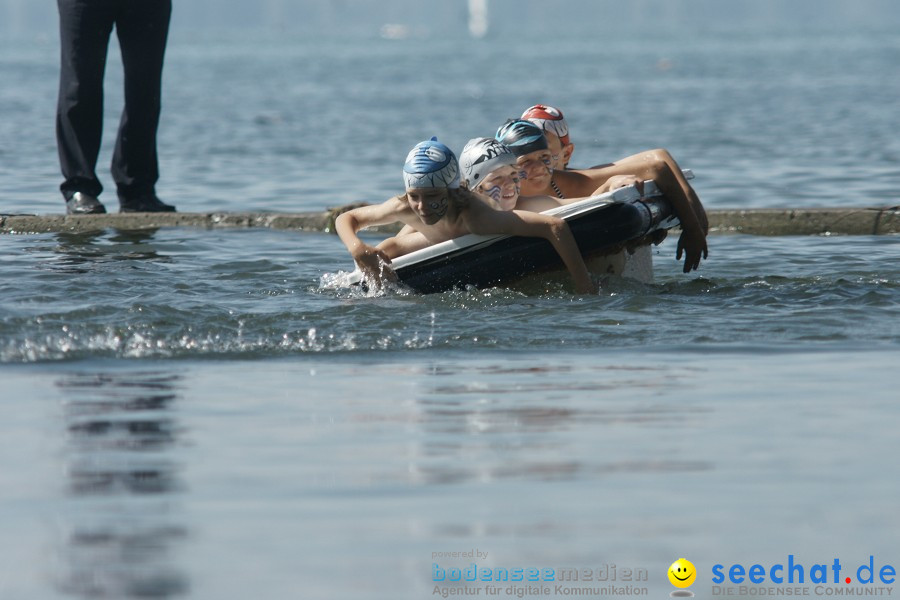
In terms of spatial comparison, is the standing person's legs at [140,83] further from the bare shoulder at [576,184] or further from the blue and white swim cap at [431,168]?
the blue and white swim cap at [431,168]

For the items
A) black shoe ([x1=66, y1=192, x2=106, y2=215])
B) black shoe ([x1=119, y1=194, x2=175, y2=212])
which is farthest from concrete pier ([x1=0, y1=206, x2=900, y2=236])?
black shoe ([x1=119, y1=194, x2=175, y2=212])

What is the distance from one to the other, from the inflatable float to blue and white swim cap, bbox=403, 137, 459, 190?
38cm

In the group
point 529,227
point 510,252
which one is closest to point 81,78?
point 510,252

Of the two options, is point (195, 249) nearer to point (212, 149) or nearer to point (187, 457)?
point (187, 457)

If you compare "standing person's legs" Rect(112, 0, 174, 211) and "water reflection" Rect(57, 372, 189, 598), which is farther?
"standing person's legs" Rect(112, 0, 174, 211)

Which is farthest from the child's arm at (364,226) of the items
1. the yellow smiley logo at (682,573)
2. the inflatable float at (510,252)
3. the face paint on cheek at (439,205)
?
the yellow smiley logo at (682,573)

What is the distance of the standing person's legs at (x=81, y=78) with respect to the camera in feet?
38.1

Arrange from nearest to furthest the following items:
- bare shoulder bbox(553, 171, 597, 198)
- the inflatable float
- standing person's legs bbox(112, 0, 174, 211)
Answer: the inflatable float → bare shoulder bbox(553, 171, 597, 198) → standing person's legs bbox(112, 0, 174, 211)

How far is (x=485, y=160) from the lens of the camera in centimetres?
891

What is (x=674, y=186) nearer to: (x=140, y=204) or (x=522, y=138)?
(x=522, y=138)

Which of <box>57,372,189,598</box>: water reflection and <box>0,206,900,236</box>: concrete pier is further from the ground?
<box>0,206,900,236</box>: concrete pier

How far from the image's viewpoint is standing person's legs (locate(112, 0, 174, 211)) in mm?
11852

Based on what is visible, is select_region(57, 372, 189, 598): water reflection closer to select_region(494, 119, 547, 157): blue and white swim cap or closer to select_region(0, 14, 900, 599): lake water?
select_region(0, 14, 900, 599): lake water

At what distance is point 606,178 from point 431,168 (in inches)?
55.5
